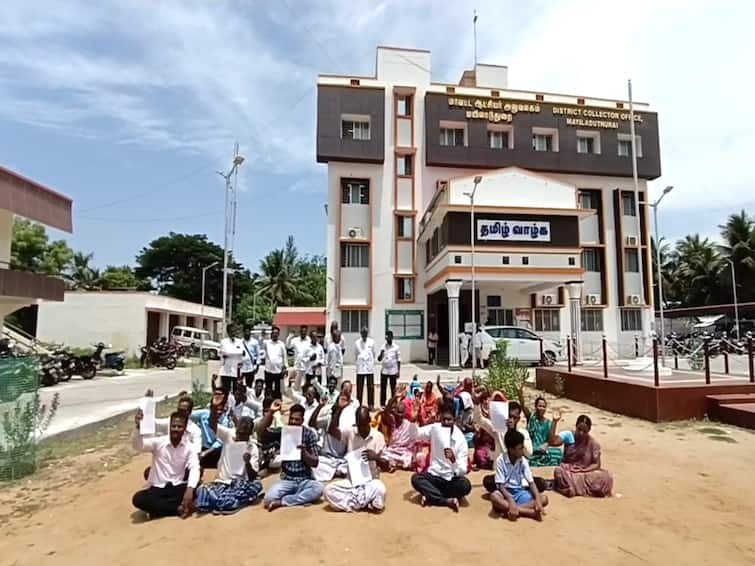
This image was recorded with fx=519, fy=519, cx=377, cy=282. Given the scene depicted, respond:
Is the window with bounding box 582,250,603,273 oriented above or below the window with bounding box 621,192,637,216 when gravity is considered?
below

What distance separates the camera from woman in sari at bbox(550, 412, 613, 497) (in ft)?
16.9

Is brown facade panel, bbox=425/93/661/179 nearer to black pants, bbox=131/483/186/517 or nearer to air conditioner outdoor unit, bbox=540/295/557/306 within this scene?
air conditioner outdoor unit, bbox=540/295/557/306

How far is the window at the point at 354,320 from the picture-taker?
22.0 m

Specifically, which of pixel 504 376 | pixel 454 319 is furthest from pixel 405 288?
pixel 504 376

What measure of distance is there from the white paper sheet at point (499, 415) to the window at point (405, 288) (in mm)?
16320

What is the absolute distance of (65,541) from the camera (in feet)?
13.7

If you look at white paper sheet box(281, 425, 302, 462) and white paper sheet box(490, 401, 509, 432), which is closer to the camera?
white paper sheet box(281, 425, 302, 462)

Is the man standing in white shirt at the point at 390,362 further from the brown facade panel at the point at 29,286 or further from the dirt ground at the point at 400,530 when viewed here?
the brown facade panel at the point at 29,286

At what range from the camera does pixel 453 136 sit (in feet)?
79.2

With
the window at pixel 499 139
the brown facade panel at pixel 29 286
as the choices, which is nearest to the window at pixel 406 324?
the window at pixel 499 139

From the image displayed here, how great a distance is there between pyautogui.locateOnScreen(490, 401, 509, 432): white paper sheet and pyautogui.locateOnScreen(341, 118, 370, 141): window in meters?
19.2

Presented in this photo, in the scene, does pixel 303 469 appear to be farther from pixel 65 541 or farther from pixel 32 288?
pixel 32 288

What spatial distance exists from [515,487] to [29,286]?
52.9 ft

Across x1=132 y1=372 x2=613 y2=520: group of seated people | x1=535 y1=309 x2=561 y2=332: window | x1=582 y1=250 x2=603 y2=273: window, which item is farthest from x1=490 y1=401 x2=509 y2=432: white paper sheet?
x1=582 y1=250 x2=603 y2=273: window
